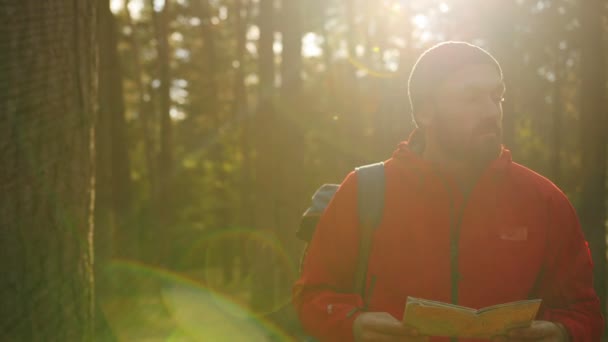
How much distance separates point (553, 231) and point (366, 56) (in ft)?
79.6

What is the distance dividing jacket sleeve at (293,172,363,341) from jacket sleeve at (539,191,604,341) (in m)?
0.84

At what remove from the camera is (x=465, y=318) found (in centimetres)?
294

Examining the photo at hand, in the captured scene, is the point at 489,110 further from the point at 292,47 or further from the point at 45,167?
the point at 292,47

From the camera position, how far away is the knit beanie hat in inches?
133

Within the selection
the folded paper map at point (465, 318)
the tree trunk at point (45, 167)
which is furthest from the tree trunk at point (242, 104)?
the folded paper map at point (465, 318)

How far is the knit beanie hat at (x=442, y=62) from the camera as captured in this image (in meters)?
3.37

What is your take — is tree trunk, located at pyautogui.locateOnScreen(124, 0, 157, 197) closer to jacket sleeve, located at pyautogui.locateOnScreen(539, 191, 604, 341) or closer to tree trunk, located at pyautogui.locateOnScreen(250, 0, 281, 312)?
tree trunk, located at pyautogui.locateOnScreen(250, 0, 281, 312)

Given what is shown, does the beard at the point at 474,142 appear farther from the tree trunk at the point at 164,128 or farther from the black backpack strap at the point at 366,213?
the tree trunk at the point at 164,128

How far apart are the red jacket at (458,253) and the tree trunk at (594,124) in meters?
8.17

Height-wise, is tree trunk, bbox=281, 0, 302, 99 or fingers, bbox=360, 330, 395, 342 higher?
tree trunk, bbox=281, 0, 302, 99

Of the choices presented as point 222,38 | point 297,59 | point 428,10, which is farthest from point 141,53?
point 297,59

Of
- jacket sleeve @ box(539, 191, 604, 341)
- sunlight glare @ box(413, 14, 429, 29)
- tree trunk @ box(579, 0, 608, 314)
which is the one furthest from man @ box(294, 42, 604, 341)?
sunlight glare @ box(413, 14, 429, 29)

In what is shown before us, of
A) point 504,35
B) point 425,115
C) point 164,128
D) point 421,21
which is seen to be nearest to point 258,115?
point 504,35

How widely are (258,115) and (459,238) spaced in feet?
32.3
